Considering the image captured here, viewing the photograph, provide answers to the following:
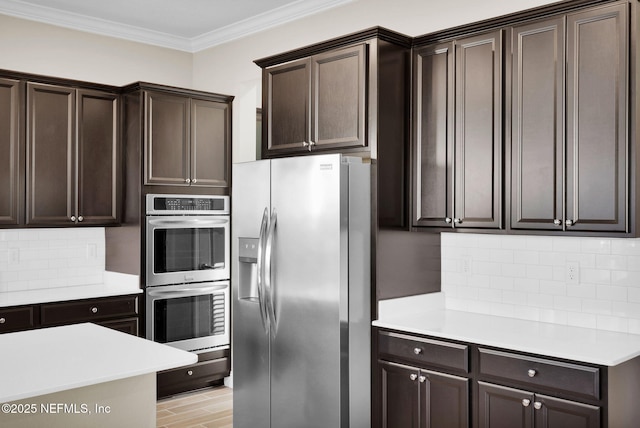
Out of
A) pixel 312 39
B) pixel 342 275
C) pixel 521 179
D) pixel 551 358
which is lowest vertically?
pixel 551 358

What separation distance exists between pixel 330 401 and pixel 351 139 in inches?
56.1

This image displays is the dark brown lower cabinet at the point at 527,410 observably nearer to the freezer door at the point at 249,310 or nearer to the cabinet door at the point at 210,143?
the freezer door at the point at 249,310

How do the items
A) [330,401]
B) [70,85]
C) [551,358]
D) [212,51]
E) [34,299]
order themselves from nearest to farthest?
[551,358], [330,401], [34,299], [70,85], [212,51]

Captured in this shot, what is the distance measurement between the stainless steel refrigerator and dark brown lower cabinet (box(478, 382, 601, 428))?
0.73m

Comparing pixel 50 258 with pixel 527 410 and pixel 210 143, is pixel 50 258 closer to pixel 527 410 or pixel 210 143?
pixel 210 143

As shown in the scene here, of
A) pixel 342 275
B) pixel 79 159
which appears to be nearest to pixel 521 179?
pixel 342 275

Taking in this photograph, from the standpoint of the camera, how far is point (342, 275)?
321 cm

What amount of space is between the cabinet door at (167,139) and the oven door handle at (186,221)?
0.28 meters

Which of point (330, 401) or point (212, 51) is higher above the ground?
point (212, 51)

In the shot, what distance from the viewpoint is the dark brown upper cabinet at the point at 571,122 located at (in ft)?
8.89

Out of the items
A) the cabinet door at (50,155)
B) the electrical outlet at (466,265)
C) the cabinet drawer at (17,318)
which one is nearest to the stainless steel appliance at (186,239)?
the cabinet door at (50,155)

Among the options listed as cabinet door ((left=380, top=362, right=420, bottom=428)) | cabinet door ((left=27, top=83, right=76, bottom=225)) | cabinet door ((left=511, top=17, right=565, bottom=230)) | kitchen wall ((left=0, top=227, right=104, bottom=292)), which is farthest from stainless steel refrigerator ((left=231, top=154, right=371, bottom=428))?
kitchen wall ((left=0, top=227, right=104, bottom=292))

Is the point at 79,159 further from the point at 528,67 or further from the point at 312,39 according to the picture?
the point at 528,67

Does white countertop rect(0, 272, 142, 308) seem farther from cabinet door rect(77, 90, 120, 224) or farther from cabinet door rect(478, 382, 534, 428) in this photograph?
cabinet door rect(478, 382, 534, 428)
